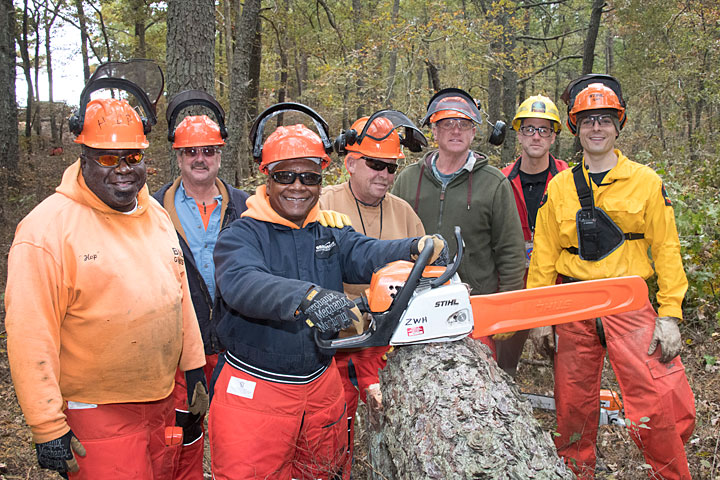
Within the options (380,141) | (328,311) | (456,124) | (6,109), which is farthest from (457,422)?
(6,109)

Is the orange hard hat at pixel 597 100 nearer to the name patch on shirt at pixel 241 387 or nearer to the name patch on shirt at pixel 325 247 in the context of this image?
the name patch on shirt at pixel 325 247

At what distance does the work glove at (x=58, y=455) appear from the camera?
205cm

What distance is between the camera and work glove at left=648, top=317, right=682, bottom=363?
2867 mm

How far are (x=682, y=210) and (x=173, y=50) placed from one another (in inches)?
240

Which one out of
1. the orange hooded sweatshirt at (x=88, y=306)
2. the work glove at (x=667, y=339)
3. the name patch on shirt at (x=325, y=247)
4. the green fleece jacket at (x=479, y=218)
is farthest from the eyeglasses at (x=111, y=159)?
the work glove at (x=667, y=339)

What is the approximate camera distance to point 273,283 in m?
2.07

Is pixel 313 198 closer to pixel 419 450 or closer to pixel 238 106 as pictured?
pixel 419 450

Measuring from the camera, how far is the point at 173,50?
17.3ft

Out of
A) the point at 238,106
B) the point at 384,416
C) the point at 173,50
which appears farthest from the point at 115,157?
the point at 238,106

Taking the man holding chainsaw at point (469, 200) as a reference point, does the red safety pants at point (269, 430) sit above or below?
below

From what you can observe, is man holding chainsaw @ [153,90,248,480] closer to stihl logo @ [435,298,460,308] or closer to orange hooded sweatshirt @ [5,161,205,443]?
orange hooded sweatshirt @ [5,161,205,443]

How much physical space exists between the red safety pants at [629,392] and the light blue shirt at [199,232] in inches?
94.9

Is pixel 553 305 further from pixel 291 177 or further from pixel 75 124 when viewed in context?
pixel 75 124

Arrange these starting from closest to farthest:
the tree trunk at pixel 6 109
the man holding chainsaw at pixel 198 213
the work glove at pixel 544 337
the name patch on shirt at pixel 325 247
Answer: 1. the name patch on shirt at pixel 325 247
2. the man holding chainsaw at pixel 198 213
3. the work glove at pixel 544 337
4. the tree trunk at pixel 6 109
